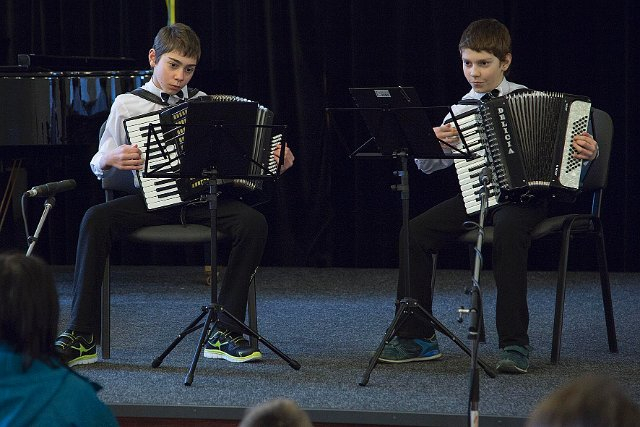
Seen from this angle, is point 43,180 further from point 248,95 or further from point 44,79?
point 248,95

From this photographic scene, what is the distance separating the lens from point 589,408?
3.96 ft

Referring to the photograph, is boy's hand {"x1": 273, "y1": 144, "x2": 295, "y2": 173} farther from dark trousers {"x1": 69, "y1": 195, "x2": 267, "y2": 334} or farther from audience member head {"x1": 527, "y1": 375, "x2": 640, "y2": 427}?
audience member head {"x1": 527, "y1": 375, "x2": 640, "y2": 427}

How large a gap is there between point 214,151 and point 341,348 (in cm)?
104

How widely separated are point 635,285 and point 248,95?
8.42 ft

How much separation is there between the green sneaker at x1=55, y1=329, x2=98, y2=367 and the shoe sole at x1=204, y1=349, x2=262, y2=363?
0.44 m

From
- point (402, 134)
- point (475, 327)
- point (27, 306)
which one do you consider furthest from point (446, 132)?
point (27, 306)

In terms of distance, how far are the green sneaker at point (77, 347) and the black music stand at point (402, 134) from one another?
3.55ft

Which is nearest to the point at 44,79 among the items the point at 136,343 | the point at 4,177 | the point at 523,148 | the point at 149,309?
the point at 4,177

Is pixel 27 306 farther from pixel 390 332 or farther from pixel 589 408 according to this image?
pixel 390 332

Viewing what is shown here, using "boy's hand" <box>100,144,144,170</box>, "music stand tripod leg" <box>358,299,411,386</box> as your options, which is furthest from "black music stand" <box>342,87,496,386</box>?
"boy's hand" <box>100,144,144,170</box>

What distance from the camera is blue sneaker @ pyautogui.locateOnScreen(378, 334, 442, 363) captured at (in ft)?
12.8

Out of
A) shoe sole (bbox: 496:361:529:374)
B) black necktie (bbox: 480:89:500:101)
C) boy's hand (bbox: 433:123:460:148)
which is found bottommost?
shoe sole (bbox: 496:361:529:374)

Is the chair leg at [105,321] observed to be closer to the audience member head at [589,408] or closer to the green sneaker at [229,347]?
the green sneaker at [229,347]

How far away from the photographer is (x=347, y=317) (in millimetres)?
4844
